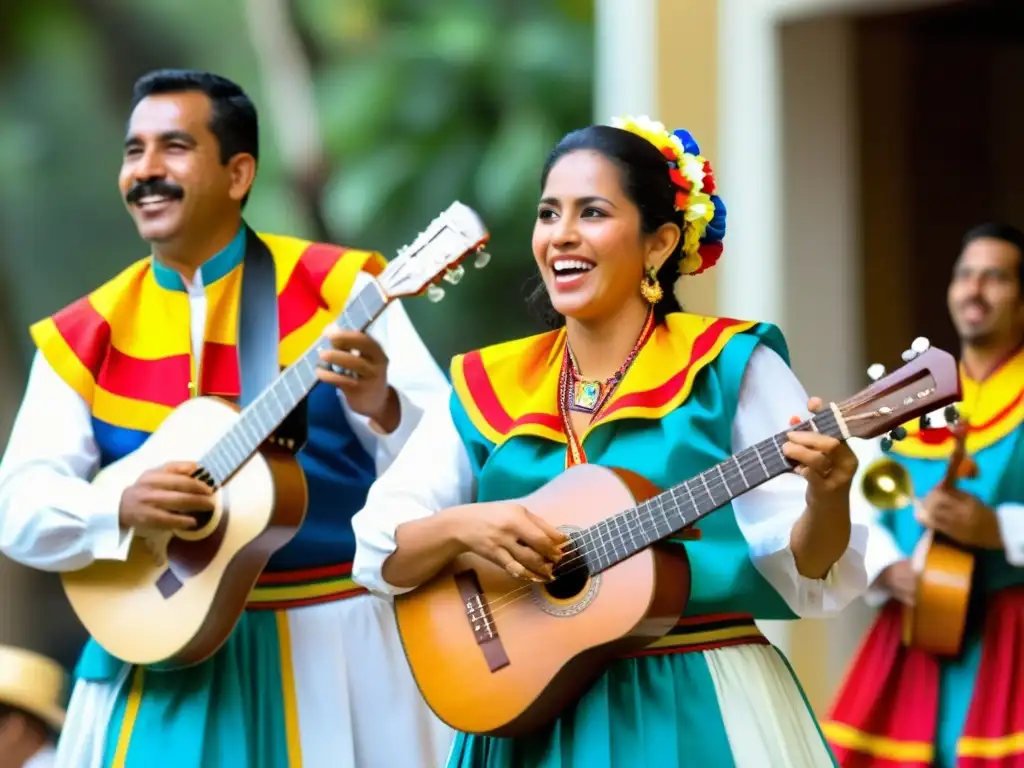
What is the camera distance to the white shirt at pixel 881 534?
16.3 ft

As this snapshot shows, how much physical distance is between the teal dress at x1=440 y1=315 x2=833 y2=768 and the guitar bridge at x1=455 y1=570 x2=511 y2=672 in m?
0.15

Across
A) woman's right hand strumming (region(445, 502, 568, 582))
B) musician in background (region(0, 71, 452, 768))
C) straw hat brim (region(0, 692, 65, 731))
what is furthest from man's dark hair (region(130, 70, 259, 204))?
woman's right hand strumming (region(445, 502, 568, 582))

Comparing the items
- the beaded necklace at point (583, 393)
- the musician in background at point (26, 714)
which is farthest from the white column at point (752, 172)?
the beaded necklace at point (583, 393)

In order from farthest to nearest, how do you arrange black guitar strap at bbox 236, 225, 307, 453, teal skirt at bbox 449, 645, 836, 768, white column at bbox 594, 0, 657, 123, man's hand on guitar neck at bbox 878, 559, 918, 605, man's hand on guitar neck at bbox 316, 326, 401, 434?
white column at bbox 594, 0, 657, 123 → man's hand on guitar neck at bbox 878, 559, 918, 605 → black guitar strap at bbox 236, 225, 307, 453 → man's hand on guitar neck at bbox 316, 326, 401, 434 → teal skirt at bbox 449, 645, 836, 768

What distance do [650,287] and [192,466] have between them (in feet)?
4.02

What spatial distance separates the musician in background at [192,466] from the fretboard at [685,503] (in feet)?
3.28

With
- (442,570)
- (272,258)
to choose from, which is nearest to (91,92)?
(272,258)

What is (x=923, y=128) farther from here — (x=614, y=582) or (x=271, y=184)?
(x=614, y=582)

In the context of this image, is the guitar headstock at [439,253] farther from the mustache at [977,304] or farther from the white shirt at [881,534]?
the mustache at [977,304]

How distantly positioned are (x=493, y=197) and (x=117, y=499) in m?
3.98

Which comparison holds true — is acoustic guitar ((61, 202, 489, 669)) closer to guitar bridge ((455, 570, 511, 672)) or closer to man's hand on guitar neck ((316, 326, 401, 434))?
man's hand on guitar neck ((316, 326, 401, 434))

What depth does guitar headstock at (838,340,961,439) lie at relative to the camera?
293cm

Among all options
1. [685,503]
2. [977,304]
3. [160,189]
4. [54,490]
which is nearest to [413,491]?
[685,503]

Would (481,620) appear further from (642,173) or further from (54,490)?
(54,490)
